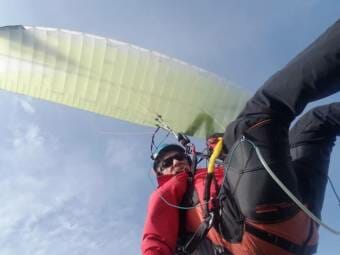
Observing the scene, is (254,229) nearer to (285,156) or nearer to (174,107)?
(285,156)

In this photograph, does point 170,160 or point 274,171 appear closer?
point 274,171

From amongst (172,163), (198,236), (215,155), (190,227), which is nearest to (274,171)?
(215,155)

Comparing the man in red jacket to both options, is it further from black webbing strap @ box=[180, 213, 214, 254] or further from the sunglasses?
the sunglasses

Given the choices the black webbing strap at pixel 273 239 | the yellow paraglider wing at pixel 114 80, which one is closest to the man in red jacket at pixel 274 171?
the black webbing strap at pixel 273 239

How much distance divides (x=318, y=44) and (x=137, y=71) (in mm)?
5731

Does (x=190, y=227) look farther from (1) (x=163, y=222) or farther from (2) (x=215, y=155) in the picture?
(2) (x=215, y=155)

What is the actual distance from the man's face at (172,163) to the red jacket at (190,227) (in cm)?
103

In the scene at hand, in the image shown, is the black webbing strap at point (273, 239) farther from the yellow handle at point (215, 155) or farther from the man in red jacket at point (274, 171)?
the yellow handle at point (215, 155)

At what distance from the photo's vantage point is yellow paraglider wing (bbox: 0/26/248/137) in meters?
9.02

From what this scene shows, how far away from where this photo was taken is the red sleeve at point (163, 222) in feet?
15.9

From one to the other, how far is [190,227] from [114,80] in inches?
185

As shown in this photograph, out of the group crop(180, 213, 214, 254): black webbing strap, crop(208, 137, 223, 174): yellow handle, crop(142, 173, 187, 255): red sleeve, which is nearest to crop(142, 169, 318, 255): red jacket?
crop(142, 173, 187, 255): red sleeve

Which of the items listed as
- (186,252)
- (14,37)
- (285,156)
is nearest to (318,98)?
(285,156)

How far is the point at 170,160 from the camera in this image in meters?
6.59
